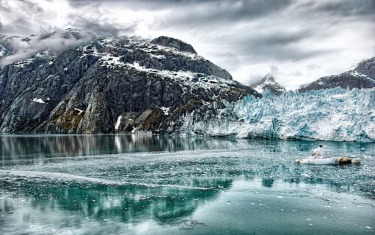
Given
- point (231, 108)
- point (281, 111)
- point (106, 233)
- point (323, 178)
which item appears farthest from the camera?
point (231, 108)

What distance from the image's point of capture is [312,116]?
10169cm

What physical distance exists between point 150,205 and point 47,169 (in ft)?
87.2

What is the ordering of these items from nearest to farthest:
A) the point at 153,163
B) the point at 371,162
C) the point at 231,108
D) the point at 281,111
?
the point at 371,162 → the point at 153,163 → the point at 281,111 → the point at 231,108

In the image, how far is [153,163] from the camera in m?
55.8

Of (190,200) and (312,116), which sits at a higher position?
(312,116)

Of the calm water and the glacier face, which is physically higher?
the glacier face

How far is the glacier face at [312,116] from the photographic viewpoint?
9209cm

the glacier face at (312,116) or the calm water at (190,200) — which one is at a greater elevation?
the glacier face at (312,116)

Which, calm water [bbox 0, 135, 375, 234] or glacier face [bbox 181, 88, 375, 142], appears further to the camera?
glacier face [bbox 181, 88, 375, 142]

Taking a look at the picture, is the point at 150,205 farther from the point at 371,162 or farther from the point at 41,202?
the point at 371,162

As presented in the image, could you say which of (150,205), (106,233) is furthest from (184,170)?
(106,233)

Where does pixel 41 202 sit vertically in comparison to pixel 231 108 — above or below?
below

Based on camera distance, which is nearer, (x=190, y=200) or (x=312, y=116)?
(x=190, y=200)

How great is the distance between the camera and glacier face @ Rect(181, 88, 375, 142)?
92.1 meters
